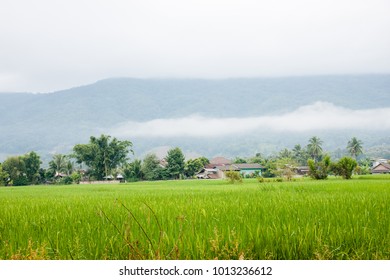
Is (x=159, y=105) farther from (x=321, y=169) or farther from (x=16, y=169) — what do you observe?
(x=16, y=169)

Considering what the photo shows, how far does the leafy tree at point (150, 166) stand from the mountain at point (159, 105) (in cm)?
303

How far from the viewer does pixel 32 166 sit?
65.8ft

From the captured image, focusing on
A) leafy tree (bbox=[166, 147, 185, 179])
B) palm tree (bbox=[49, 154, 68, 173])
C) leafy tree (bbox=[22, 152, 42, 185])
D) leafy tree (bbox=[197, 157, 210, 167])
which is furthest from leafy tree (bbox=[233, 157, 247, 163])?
leafy tree (bbox=[22, 152, 42, 185])

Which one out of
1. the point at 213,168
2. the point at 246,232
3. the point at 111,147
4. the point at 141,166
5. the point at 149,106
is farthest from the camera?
the point at 149,106

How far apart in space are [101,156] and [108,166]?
815 millimetres

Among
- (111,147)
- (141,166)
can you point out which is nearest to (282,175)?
(141,166)

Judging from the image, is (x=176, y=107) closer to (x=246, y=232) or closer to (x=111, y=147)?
(x=111, y=147)

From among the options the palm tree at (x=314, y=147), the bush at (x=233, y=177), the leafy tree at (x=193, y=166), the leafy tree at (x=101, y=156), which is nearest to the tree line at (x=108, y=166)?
the leafy tree at (x=101, y=156)

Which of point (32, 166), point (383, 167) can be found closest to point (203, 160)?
point (383, 167)

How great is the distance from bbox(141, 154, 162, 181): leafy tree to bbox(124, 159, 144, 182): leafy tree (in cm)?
57

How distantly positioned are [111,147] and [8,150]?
6.08 metres

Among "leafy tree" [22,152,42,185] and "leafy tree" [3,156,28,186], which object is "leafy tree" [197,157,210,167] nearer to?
"leafy tree" [22,152,42,185]

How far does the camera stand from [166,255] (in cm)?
233

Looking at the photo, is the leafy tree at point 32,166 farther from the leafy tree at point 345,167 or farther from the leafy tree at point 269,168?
the leafy tree at point 345,167
